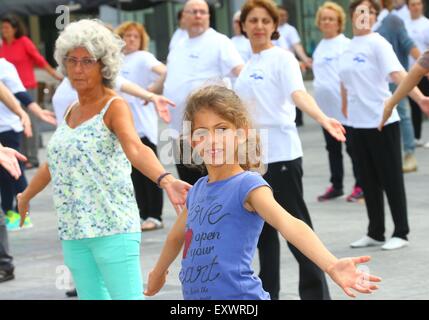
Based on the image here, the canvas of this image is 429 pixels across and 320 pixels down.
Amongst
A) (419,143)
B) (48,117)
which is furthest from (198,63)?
(419,143)

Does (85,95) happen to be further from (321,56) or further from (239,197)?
(321,56)

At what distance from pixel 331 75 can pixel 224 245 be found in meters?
8.55

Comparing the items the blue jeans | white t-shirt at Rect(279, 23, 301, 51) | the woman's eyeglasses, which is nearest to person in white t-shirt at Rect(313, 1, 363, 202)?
the blue jeans

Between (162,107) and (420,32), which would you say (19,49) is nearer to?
(420,32)

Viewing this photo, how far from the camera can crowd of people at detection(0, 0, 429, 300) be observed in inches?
170

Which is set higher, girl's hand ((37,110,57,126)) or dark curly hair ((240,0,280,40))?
dark curly hair ((240,0,280,40))

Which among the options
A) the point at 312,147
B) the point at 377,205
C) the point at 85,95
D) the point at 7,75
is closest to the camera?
the point at 85,95

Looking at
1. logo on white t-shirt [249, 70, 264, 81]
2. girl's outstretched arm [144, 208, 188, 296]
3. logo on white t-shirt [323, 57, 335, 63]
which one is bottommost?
girl's outstretched arm [144, 208, 188, 296]

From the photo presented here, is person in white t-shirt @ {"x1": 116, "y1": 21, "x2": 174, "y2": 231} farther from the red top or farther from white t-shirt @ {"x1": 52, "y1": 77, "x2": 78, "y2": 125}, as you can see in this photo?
the red top

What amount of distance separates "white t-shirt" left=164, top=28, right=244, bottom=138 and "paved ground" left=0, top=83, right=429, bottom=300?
1.34 m

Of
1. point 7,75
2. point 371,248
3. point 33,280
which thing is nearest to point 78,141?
point 33,280

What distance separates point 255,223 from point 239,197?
119 millimetres

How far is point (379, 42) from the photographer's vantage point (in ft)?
30.7
